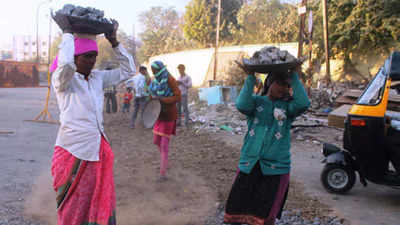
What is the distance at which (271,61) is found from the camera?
281 cm

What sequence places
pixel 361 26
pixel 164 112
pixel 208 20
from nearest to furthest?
pixel 164 112
pixel 361 26
pixel 208 20

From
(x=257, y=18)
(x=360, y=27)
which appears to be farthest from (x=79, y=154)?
(x=257, y=18)

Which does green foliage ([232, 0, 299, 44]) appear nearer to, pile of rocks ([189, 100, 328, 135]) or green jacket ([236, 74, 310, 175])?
pile of rocks ([189, 100, 328, 135])

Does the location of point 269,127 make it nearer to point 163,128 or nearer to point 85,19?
point 85,19

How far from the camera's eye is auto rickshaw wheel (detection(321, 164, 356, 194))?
15.8 ft

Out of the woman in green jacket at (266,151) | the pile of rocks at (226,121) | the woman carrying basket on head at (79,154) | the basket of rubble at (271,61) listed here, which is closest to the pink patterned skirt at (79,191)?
the woman carrying basket on head at (79,154)

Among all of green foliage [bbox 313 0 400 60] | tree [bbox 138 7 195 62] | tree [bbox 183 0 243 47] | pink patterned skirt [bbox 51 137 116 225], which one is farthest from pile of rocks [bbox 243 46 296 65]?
tree [bbox 138 7 195 62]

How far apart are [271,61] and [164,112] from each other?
9.16ft

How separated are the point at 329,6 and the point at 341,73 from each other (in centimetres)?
357

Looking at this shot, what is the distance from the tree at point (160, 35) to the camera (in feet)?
126

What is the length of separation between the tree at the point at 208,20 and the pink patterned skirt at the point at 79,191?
1165 inches

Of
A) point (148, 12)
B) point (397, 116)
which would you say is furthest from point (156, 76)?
point (148, 12)

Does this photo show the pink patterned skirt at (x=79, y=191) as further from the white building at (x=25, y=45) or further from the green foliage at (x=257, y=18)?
the white building at (x=25, y=45)

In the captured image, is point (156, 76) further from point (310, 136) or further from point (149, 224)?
point (310, 136)
